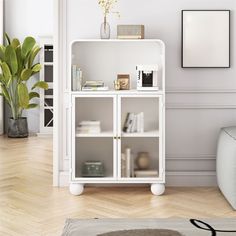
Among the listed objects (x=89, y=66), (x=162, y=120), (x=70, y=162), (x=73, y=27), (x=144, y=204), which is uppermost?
(x=73, y=27)

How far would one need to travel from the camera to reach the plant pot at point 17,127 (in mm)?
7691

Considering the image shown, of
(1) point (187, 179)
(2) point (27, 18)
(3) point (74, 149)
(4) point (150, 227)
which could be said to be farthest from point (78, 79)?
(2) point (27, 18)

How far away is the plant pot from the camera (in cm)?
769

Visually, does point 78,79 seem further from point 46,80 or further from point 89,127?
point 46,80

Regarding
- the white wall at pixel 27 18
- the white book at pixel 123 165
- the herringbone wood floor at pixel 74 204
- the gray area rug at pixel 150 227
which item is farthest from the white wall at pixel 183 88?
the white wall at pixel 27 18

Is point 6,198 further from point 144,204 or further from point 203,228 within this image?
point 203,228

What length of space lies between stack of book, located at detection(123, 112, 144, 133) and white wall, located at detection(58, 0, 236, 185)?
0.33 m

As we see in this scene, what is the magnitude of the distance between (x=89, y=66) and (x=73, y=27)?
37cm

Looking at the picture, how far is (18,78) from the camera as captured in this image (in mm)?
7566

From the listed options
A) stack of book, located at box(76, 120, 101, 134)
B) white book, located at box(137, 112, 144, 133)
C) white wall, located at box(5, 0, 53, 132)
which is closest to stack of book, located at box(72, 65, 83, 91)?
stack of book, located at box(76, 120, 101, 134)

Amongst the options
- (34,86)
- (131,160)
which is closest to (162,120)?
(131,160)

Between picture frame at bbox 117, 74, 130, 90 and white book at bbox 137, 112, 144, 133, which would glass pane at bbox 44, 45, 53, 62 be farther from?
A: white book at bbox 137, 112, 144, 133

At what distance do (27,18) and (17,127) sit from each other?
64.4 inches

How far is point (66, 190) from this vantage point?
4.77 metres
